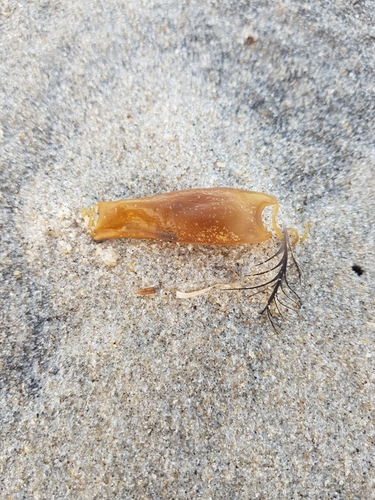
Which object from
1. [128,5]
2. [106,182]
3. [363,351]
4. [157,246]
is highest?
[128,5]

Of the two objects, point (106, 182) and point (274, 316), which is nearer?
point (274, 316)

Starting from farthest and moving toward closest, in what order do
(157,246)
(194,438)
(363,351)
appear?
(157,246) < (363,351) < (194,438)

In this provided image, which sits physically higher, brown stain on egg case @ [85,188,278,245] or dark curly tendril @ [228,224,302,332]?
brown stain on egg case @ [85,188,278,245]

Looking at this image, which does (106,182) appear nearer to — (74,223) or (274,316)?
(74,223)

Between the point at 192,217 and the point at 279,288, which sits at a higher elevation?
the point at 192,217

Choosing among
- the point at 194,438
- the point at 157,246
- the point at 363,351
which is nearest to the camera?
the point at 194,438

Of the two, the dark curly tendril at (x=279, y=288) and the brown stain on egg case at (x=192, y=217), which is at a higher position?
the brown stain on egg case at (x=192, y=217)

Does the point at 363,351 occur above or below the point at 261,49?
below

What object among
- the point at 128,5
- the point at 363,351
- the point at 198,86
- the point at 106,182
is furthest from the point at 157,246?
the point at 128,5
